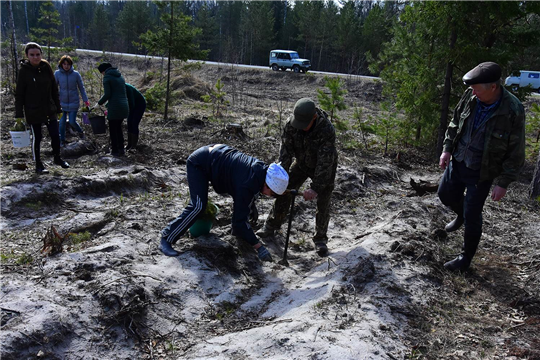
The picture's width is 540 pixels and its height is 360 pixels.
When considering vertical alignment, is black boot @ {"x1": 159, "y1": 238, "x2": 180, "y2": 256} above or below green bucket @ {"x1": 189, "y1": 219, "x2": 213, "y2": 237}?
below

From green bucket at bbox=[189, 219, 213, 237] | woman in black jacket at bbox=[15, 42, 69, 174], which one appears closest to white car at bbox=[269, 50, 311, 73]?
woman in black jacket at bbox=[15, 42, 69, 174]

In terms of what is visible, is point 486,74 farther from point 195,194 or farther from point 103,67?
point 103,67

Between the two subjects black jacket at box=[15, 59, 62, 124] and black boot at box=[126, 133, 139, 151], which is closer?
black jacket at box=[15, 59, 62, 124]

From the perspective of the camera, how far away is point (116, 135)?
8680mm

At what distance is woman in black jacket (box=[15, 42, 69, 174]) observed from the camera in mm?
6590

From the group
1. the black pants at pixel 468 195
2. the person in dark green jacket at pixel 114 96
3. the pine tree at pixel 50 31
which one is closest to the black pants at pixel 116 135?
the person in dark green jacket at pixel 114 96

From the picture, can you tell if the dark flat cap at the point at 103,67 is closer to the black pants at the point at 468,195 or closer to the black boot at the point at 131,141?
the black boot at the point at 131,141

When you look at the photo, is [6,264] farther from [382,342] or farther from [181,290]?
[382,342]

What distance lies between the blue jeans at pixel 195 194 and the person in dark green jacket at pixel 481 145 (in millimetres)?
Result: 2594

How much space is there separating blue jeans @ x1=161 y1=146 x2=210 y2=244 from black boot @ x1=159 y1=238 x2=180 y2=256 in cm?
8

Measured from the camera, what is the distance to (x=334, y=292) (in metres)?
4.04

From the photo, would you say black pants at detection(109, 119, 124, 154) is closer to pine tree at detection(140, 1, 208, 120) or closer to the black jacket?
the black jacket

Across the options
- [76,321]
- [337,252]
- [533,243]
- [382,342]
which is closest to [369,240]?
[337,252]

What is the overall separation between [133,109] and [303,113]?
224 inches
